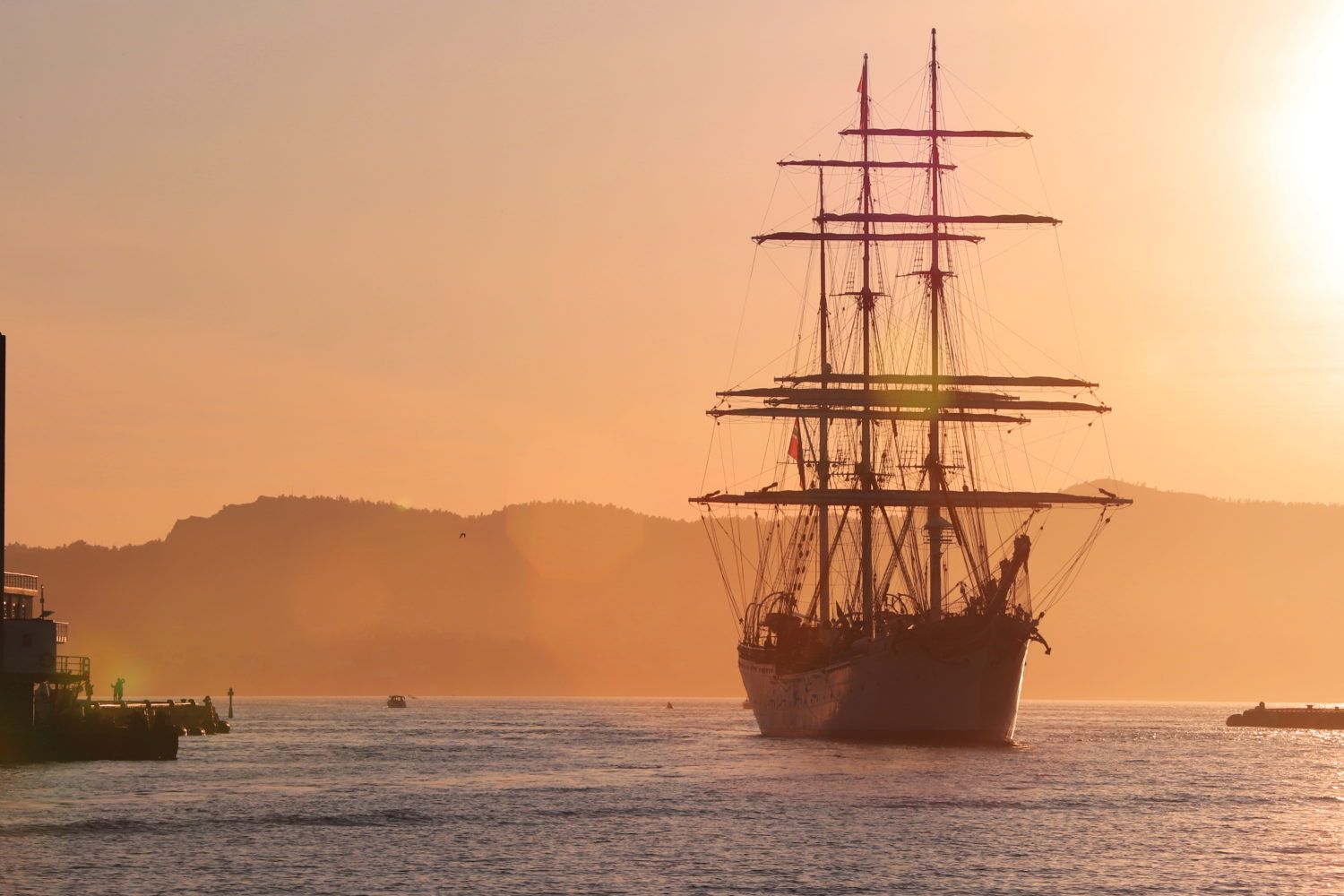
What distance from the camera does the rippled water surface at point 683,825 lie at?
57.7 meters

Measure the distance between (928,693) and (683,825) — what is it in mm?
38433

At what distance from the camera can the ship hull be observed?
108 m

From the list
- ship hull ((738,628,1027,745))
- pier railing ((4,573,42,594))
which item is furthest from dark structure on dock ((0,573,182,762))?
ship hull ((738,628,1027,745))

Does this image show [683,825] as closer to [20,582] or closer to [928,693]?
[928,693]

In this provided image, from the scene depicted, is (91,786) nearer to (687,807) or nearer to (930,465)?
(687,807)

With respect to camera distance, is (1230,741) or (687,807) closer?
(687,807)

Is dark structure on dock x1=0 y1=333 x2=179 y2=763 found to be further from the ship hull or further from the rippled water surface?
the ship hull

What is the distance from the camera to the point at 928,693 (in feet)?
356

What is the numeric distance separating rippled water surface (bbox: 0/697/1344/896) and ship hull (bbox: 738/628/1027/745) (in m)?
1.61

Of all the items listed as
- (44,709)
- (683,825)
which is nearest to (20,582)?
(44,709)

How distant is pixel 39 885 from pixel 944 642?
63.2 m

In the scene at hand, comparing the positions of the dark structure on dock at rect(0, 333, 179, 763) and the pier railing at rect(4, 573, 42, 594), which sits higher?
the pier railing at rect(4, 573, 42, 594)

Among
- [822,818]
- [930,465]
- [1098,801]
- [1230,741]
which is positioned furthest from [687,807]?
[1230,741]

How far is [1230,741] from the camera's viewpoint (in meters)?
172
